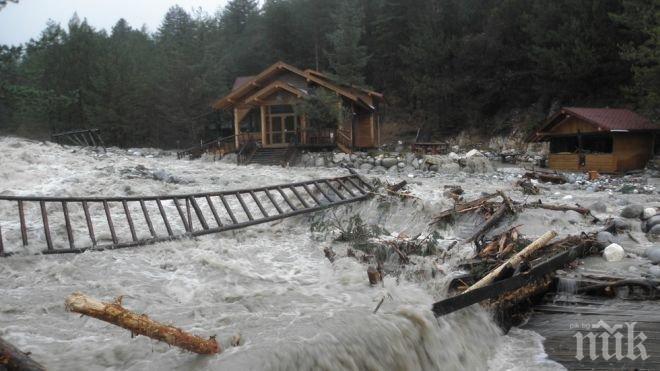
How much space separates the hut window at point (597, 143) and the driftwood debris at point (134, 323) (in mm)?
21389

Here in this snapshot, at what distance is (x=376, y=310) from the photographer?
5.61 metres

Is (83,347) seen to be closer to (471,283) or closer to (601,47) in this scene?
(471,283)

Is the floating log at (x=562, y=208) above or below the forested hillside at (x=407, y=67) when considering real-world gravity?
below

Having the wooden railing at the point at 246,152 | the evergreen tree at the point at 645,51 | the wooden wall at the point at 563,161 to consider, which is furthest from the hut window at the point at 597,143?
the wooden railing at the point at 246,152

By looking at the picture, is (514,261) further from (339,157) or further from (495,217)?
(339,157)

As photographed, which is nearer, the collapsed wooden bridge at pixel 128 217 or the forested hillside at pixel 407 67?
the collapsed wooden bridge at pixel 128 217

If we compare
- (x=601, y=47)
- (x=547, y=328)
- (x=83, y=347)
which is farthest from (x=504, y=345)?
(x=601, y=47)

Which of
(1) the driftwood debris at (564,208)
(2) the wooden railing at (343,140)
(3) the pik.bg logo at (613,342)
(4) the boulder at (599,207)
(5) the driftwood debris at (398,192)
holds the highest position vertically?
(2) the wooden railing at (343,140)

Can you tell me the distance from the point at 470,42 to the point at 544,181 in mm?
19489

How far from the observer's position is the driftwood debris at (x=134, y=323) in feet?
13.6

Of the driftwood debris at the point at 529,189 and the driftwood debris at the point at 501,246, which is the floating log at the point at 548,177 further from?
the driftwood debris at the point at 501,246

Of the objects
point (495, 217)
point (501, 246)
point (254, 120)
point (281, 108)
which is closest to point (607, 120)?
point (495, 217)

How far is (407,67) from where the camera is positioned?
41312 millimetres

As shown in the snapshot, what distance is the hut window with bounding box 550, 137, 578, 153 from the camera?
22844mm
